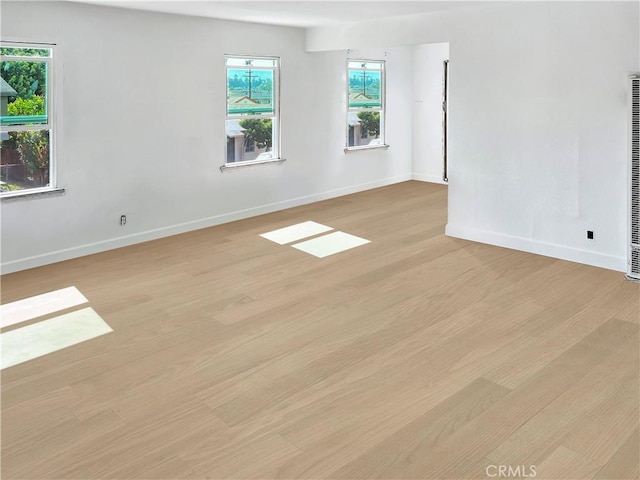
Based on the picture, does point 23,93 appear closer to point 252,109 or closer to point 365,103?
point 252,109

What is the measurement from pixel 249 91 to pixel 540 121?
3.27 metres

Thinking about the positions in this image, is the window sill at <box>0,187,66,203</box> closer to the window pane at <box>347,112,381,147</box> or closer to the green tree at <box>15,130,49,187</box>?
the green tree at <box>15,130,49,187</box>

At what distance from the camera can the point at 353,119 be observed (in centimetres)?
824

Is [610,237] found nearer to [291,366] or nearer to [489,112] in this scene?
[489,112]

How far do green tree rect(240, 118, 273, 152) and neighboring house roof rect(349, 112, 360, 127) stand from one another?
1617 millimetres

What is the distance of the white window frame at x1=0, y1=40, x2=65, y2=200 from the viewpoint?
4.76 metres

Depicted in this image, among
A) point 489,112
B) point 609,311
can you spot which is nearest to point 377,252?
point 489,112

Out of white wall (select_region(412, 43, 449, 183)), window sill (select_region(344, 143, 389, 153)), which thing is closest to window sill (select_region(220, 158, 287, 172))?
window sill (select_region(344, 143, 389, 153))

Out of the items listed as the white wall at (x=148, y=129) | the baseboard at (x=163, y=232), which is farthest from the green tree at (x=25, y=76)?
the baseboard at (x=163, y=232)

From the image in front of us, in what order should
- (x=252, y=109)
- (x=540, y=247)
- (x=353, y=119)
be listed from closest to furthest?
1. (x=540, y=247)
2. (x=252, y=109)
3. (x=353, y=119)

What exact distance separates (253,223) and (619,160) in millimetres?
3797

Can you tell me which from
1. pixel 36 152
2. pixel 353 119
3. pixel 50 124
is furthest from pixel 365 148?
pixel 36 152

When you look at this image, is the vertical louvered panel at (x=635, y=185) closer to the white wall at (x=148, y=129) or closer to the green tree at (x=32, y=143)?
the white wall at (x=148, y=129)

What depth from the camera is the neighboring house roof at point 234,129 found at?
6527mm
